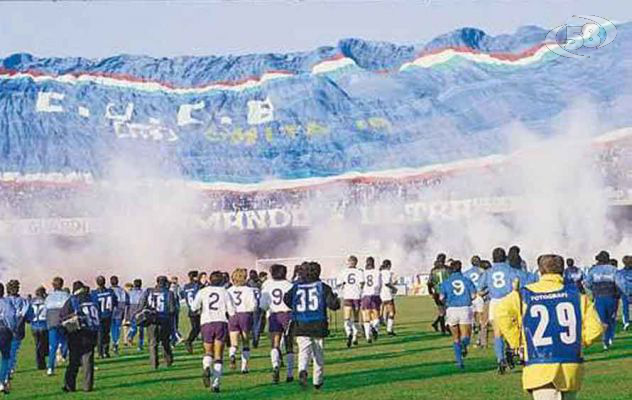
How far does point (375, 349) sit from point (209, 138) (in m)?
44.6

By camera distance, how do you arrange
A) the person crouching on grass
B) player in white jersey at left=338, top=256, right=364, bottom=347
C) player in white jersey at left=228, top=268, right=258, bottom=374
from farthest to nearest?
player in white jersey at left=338, top=256, right=364, bottom=347 → player in white jersey at left=228, top=268, right=258, bottom=374 → the person crouching on grass

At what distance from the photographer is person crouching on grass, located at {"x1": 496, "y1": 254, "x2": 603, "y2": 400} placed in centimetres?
1003

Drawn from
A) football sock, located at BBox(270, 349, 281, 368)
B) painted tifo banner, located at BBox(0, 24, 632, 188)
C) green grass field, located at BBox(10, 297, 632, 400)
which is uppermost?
painted tifo banner, located at BBox(0, 24, 632, 188)

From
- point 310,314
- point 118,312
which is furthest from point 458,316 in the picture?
point 118,312

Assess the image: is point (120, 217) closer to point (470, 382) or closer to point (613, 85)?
point (613, 85)

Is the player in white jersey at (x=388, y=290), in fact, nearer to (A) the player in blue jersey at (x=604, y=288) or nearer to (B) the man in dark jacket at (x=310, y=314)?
(A) the player in blue jersey at (x=604, y=288)

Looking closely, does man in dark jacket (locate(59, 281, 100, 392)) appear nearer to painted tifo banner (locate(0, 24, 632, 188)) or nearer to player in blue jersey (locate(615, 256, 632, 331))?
player in blue jersey (locate(615, 256, 632, 331))

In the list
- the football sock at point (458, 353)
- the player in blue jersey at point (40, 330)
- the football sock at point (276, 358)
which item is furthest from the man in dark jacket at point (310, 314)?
the player in blue jersey at point (40, 330)

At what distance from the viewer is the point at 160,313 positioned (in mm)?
21797

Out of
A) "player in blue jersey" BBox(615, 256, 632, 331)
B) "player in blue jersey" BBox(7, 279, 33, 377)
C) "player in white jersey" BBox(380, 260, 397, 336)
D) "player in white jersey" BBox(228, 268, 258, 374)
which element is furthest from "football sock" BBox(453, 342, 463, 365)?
"player in white jersey" BBox(380, 260, 397, 336)

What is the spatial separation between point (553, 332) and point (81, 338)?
10.3m

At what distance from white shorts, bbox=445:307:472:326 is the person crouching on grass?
912 cm

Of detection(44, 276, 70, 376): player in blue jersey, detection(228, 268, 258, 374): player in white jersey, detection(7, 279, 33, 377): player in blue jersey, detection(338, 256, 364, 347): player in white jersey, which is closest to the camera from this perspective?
detection(7, 279, 33, 377): player in blue jersey

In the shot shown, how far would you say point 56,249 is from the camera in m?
64.4
